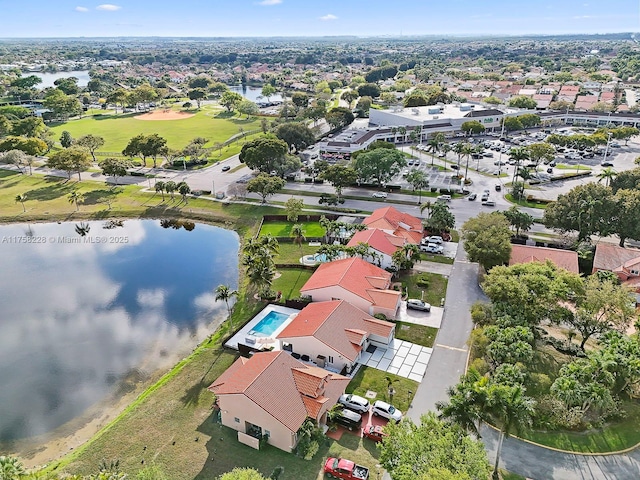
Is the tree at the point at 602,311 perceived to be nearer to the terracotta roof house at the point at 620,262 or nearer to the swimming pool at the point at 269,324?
the terracotta roof house at the point at 620,262

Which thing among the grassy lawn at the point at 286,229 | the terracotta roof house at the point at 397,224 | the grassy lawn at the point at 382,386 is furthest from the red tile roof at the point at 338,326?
the grassy lawn at the point at 286,229

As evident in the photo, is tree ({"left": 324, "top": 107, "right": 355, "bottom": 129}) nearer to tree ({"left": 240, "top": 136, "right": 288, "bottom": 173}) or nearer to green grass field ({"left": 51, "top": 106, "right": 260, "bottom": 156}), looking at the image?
green grass field ({"left": 51, "top": 106, "right": 260, "bottom": 156})

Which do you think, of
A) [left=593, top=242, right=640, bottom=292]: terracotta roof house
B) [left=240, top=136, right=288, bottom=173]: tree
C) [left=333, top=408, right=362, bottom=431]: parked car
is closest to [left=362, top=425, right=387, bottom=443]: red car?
[left=333, top=408, right=362, bottom=431]: parked car

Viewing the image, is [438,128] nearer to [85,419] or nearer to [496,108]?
[496,108]

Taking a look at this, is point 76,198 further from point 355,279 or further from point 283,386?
point 283,386

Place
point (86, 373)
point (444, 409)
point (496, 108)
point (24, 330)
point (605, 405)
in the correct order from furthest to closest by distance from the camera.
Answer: point (496, 108)
point (24, 330)
point (86, 373)
point (605, 405)
point (444, 409)

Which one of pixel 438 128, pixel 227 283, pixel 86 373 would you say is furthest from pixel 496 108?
pixel 86 373
